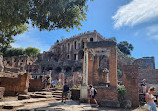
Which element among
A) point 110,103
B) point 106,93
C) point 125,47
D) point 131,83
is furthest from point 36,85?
point 125,47

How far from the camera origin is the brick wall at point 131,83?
8.66 meters

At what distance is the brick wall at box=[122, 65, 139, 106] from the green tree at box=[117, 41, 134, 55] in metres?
54.3

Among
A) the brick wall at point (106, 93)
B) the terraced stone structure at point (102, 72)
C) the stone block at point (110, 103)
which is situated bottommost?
the stone block at point (110, 103)

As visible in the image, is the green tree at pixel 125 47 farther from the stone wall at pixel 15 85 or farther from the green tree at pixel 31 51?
the stone wall at pixel 15 85

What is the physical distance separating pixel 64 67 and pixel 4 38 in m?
32.6

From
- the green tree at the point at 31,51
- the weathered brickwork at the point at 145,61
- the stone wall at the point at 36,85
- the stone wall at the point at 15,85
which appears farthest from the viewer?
the green tree at the point at 31,51

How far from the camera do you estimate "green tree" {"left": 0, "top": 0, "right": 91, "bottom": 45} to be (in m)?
6.05

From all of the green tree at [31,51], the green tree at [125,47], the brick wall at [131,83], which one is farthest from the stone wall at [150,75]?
the green tree at [31,51]

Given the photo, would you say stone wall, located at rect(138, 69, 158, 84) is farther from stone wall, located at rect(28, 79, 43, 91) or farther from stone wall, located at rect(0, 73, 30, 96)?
stone wall, located at rect(0, 73, 30, 96)

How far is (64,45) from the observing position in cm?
5209

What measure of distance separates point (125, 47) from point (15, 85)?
189 ft

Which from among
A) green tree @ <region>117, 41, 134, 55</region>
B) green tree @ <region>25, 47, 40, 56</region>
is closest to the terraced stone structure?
green tree @ <region>117, 41, 134, 55</region>

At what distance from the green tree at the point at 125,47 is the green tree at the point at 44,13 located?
5668 cm

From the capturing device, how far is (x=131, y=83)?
8.84 metres
